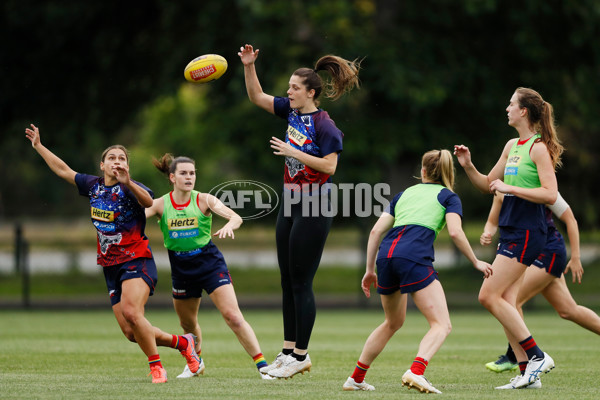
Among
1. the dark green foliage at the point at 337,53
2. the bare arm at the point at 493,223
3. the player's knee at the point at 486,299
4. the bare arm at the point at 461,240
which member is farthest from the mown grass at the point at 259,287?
the bare arm at the point at 461,240

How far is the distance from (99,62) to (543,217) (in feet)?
49.6

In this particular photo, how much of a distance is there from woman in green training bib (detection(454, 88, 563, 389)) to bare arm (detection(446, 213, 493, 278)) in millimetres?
390

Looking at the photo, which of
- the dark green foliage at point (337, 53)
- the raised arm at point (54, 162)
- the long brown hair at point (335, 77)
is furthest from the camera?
the dark green foliage at point (337, 53)

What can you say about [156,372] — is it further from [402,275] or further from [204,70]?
[204,70]

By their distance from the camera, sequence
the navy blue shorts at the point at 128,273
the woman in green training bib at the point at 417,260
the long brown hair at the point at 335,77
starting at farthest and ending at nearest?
the long brown hair at the point at 335,77 → the navy blue shorts at the point at 128,273 → the woman in green training bib at the point at 417,260

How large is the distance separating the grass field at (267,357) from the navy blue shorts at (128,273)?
0.72m

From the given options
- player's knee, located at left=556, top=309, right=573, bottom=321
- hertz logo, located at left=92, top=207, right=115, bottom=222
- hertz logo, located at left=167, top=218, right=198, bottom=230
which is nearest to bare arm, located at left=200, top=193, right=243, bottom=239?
hertz logo, located at left=167, top=218, right=198, bottom=230

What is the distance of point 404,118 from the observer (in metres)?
18.7

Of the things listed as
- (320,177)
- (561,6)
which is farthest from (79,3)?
(320,177)

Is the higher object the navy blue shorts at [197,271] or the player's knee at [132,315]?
the navy blue shorts at [197,271]

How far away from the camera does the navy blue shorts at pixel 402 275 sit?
20.1ft

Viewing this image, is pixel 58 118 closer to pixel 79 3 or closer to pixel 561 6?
pixel 79 3

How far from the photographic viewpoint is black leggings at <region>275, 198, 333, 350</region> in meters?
6.78

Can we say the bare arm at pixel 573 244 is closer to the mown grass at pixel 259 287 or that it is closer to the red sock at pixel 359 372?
the red sock at pixel 359 372
